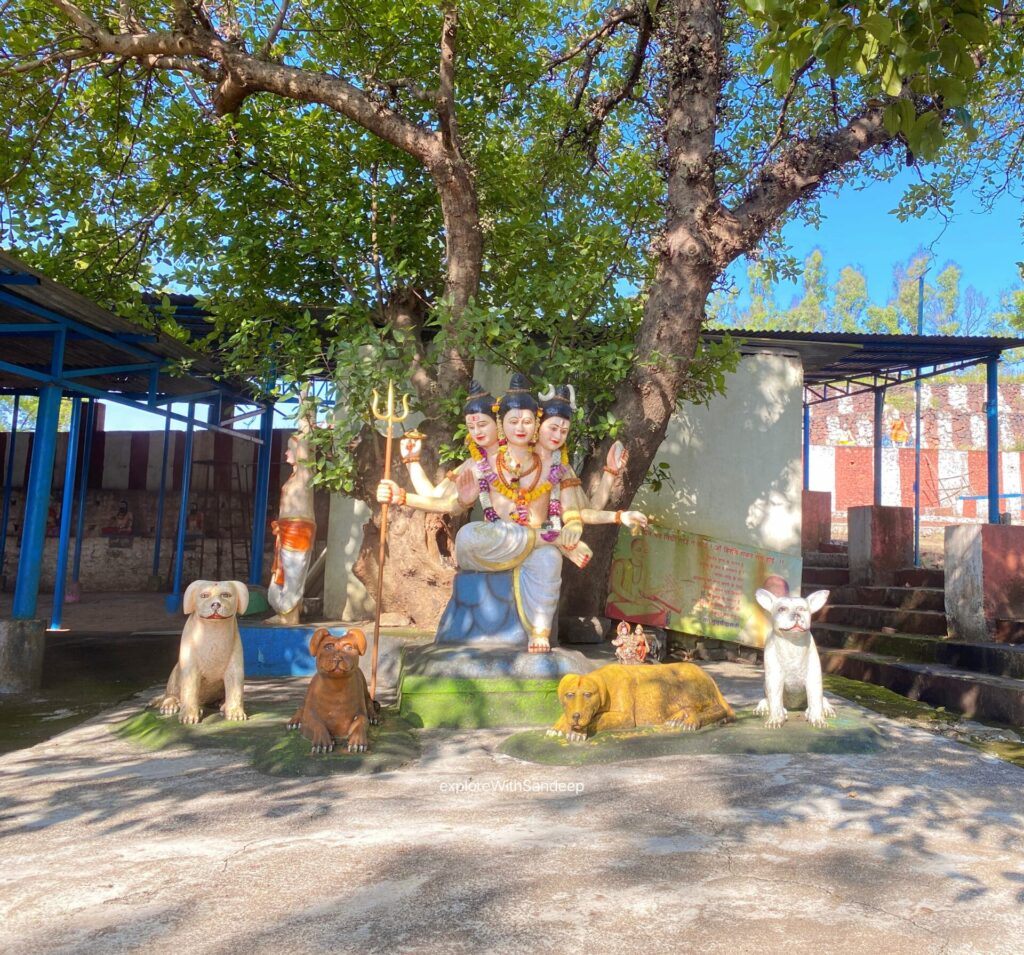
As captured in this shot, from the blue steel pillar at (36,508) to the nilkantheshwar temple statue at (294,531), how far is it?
1848 millimetres

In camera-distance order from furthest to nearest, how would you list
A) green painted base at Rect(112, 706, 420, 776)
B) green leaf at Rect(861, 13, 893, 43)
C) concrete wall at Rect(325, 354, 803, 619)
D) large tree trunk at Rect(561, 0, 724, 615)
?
concrete wall at Rect(325, 354, 803, 619)
large tree trunk at Rect(561, 0, 724, 615)
green painted base at Rect(112, 706, 420, 776)
green leaf at Rect(861, 13, 893, 43)

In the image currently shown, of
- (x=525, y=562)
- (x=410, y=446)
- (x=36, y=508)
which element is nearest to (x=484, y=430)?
(x=410, y=446)

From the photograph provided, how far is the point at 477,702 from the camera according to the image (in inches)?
225

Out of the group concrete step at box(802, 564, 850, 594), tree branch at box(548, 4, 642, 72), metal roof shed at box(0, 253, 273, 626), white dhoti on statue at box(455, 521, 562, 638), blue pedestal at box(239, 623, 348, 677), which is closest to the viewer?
white dhoti on statue at box(455, 521, 562, 638)

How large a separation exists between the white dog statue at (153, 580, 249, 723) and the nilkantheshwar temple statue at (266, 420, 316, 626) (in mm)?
2149

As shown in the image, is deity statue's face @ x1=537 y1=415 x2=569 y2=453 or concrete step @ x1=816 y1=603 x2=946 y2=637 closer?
deity statue's face @ x1=537 y1=415 x2=569 y2=453

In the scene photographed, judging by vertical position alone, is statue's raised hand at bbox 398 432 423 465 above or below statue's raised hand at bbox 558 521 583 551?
above

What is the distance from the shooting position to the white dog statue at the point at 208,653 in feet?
17.6

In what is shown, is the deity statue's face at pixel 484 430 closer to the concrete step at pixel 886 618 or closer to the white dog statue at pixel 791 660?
the white dog statue at pixel 791 660

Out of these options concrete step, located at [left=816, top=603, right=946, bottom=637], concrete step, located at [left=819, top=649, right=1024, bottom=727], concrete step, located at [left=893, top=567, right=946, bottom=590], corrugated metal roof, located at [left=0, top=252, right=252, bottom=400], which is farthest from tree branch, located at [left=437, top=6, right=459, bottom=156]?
concrete step, located at [left=893, top=567, right=946, bottom=590]

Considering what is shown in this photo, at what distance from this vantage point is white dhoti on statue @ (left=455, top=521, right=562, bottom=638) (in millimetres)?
6117

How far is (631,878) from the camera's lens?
2979 millimetres

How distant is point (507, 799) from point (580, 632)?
4.34 meters

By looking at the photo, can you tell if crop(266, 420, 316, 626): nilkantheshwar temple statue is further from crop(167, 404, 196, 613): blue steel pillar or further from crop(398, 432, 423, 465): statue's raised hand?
crop(167, 404, 196, 613): blue steel pillar
